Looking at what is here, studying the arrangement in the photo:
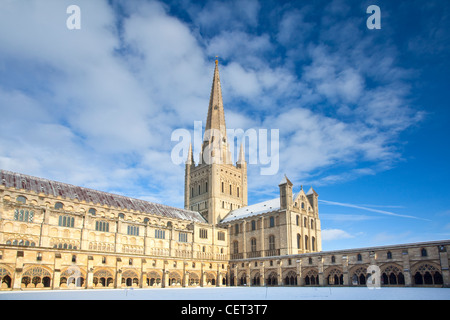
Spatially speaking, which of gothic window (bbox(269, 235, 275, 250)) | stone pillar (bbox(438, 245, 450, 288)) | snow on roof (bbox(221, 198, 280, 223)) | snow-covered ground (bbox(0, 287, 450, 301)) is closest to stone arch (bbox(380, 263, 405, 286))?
stone pillar (bbox(438, 245, 450, 288))

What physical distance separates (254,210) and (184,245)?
20.5m

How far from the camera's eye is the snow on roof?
81812 millimetres

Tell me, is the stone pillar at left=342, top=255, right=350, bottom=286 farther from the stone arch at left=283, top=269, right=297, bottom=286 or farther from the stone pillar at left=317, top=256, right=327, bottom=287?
the stone arch at left=283, top=269, right=297, bottom=286

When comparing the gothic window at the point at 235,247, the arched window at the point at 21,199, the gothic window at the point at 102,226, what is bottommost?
the gothic window at the point at 235,247

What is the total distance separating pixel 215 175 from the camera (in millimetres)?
94875

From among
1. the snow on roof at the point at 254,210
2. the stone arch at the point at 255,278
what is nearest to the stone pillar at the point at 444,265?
the stone arch at the point at 255,278

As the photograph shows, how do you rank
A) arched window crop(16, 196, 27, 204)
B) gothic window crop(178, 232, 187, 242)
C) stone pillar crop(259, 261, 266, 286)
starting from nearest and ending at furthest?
1. arched window crop(16, 196, 27, 204)
2. stone pillar crop(259, 261, 266, 286)
3. gothic window crop(178, 232, 187, 242)

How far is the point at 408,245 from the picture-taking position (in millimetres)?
49438

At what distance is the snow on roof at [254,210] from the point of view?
8181 cm

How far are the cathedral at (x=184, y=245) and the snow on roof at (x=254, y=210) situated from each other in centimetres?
39

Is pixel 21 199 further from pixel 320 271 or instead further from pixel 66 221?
pixel 320 271

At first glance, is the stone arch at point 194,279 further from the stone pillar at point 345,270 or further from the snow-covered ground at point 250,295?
the snow-covered ground at point 250,295

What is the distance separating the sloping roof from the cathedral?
244 mm
